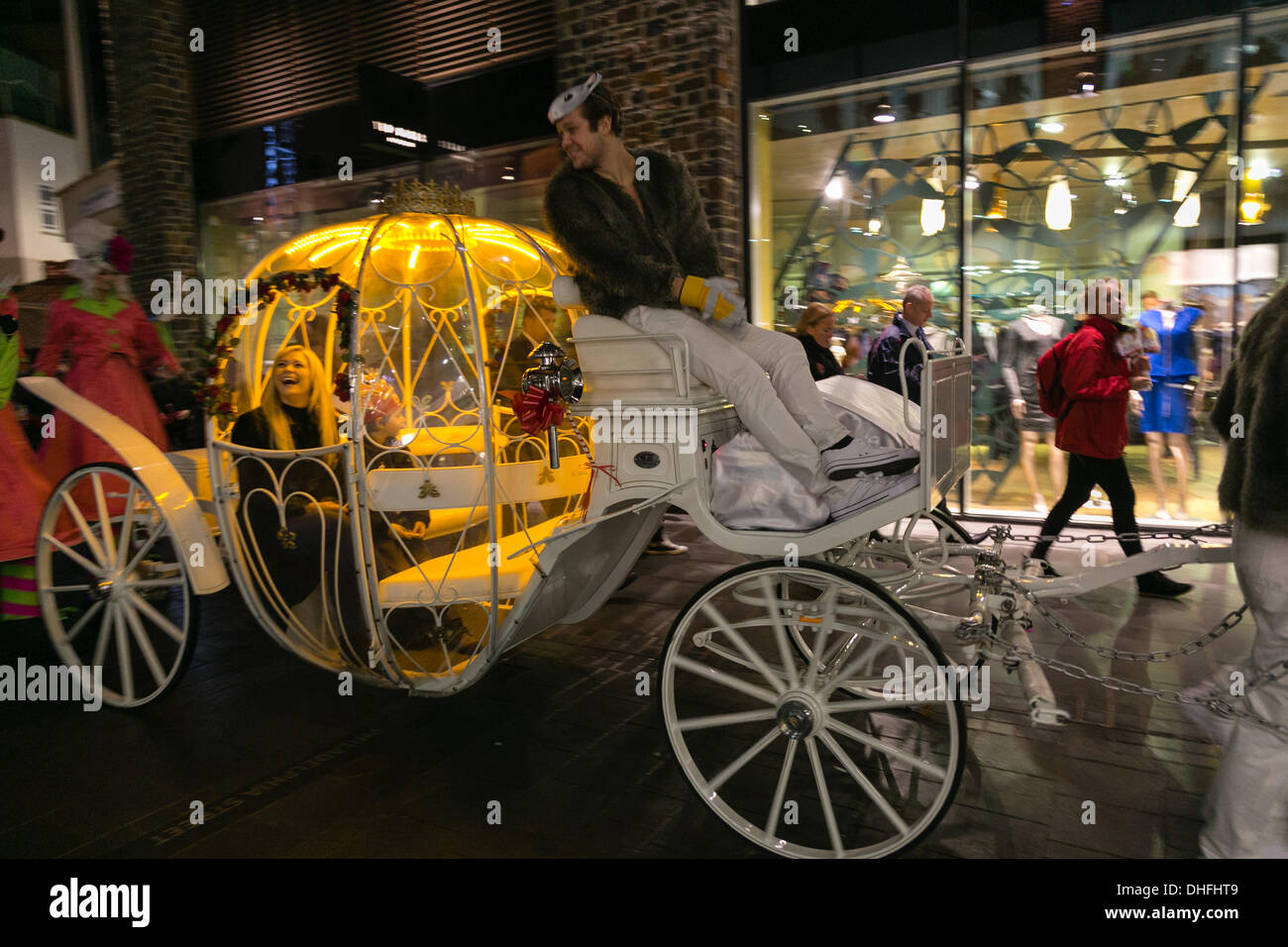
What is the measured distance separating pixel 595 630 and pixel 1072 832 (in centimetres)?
253

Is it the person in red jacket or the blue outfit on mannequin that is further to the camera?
the blue outfit on mannequin

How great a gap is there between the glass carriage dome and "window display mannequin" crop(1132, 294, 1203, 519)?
192 inches

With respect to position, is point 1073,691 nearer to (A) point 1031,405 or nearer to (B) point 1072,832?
(B) point 1072,832

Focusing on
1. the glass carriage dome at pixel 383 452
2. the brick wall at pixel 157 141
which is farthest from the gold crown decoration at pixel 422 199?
the brick wall at pixel 157 141

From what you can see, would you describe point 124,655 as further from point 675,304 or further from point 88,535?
point 675,304

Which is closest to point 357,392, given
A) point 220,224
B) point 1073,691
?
point 1073,691

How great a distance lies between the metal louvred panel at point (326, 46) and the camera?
25.2 feet

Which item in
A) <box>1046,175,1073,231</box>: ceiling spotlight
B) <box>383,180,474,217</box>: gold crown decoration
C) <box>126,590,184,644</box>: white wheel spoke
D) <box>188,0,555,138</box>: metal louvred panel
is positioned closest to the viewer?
<box>383,180,474,217</box>: gold crown decoration

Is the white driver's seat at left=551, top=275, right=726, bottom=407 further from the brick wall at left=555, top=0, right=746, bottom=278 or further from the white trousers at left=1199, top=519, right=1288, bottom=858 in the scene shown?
the brick wall at left=555, top=0, right=746, bottom=278

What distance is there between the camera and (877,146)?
686 cm

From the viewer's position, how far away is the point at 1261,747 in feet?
7.26

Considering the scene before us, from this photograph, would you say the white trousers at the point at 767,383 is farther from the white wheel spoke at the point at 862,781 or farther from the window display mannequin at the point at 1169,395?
the window display mannequin at the point at 1169,395

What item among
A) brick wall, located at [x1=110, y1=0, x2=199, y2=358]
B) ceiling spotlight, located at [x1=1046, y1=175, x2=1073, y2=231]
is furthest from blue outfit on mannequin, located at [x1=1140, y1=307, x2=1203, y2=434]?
brick wall, located at [x1=110, y1=0, x2=199, y2=358]

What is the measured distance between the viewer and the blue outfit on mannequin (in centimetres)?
619
